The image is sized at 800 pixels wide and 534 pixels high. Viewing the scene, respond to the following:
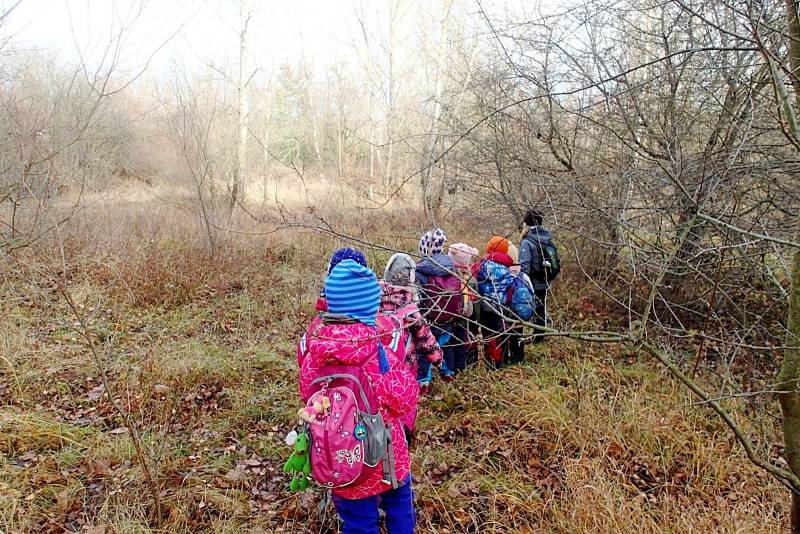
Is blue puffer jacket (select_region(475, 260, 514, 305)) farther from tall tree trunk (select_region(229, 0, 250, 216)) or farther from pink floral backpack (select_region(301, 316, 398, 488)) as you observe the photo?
tall tree trunk (select_region(229, 0, 250, 216))

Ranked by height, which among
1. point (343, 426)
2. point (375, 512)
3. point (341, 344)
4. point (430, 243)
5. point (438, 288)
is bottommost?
point (375, 512)

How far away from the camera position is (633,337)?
1477 millimetres

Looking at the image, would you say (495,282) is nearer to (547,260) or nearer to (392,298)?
(392,298)

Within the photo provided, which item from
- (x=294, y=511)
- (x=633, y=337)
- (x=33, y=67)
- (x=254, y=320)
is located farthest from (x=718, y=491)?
(x=33, y=67)

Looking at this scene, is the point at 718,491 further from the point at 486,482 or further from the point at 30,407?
the point at 30,407

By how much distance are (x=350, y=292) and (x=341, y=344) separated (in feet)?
0.78

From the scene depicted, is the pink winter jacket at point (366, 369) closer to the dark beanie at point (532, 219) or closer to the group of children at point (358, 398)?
the group of children at point (358, 398)

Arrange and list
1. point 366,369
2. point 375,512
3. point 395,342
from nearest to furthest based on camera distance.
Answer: point 366,369
point 375,512
point 395,342

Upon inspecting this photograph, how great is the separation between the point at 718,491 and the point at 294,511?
8.43 ft

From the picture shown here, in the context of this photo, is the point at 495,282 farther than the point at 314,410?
Yes

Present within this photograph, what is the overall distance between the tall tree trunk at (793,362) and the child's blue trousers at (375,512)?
A: 1.55 meters

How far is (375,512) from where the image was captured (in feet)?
7.41

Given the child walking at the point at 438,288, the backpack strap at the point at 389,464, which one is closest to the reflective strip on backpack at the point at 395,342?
the backpack strap at the point at 389,464

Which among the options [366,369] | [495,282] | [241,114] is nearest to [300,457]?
[366,369]
